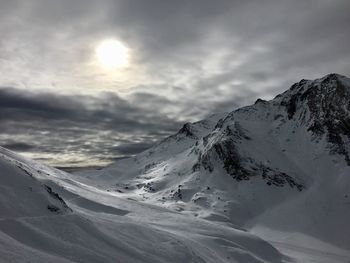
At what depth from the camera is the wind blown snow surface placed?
64.6ft

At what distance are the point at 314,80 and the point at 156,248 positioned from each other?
14401cm

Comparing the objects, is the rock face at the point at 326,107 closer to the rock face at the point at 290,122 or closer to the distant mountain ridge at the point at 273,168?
the rock face at the point at 290,122

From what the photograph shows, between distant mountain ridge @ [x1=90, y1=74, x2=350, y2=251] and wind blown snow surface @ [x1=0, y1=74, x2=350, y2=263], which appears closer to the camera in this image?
wind blown snow surface @ [x1=0, y1=74, x2=350, y2=263]

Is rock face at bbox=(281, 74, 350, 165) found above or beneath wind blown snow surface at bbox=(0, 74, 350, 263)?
above

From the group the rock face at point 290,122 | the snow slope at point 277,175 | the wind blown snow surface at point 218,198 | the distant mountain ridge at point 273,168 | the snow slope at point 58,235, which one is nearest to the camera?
the snow slope at point 58,235

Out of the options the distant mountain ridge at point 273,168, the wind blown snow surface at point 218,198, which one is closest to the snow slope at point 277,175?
the distant mountain ridge at point 273,168

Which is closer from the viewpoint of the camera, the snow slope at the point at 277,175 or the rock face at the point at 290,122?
the snow slope at the point at 277,175

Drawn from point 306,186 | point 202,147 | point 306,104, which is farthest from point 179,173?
point 306,104

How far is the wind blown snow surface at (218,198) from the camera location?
19.7 m

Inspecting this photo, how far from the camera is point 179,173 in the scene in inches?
5325

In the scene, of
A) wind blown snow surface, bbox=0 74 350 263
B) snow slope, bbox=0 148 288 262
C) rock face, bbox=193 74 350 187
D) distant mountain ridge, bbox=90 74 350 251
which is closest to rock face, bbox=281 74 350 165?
rock face, bbox=193 74 350 187

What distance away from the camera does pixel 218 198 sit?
338ft

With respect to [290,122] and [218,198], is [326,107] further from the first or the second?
[218,198]

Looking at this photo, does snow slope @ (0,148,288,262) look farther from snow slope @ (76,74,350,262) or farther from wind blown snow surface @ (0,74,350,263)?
snow slope @ (76,74,350,262)
